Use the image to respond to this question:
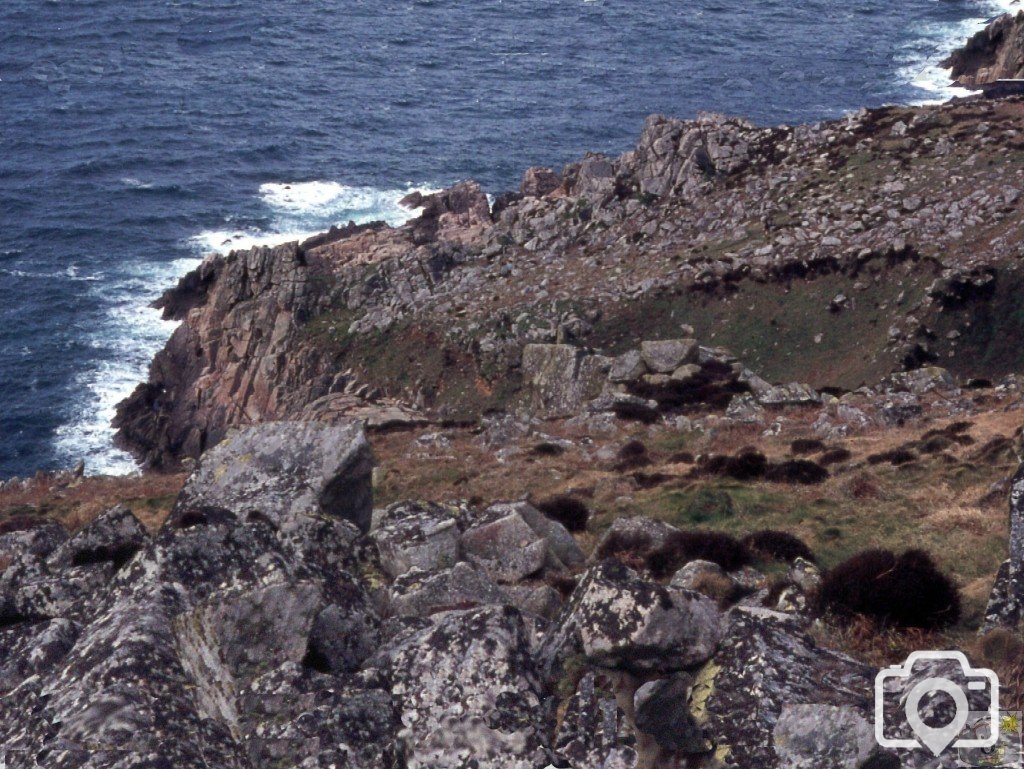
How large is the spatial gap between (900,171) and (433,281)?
3498 cm

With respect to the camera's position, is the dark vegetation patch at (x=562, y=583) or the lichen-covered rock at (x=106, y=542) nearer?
the lichen-covered rock at (x=106, y=542)

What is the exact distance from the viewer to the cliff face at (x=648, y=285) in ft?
190

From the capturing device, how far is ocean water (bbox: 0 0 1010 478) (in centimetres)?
9169

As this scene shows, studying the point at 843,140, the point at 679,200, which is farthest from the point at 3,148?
the point at 843,140

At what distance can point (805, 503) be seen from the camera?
25.6 metres

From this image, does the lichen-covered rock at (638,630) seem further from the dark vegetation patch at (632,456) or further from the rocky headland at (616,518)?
the dark vegetation patch at (632,456)

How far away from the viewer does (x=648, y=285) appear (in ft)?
224

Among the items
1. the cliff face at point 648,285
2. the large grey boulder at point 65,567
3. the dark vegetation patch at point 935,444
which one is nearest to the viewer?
the large grey boulder at point 65,567

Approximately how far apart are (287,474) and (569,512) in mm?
8560

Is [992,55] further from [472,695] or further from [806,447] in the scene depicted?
[472,695]

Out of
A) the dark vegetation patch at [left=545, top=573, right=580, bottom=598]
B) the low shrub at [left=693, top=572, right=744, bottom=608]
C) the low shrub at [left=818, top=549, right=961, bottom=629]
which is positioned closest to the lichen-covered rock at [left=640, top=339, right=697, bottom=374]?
the dark vegetation patch at [left=545, top=573, right=580, bottom=598]

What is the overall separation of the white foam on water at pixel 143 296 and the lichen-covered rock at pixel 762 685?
70.2m

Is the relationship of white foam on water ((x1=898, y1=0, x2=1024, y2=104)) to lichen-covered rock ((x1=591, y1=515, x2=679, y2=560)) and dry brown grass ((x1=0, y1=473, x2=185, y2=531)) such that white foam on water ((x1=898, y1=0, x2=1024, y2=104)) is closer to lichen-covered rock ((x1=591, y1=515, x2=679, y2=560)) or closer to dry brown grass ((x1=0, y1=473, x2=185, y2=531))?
dry brown grass ((x1=0, y1=473, x2=185, y2=531))

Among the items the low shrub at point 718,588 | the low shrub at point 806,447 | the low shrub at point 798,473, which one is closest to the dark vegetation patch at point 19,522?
the low shrub at point 718,588
